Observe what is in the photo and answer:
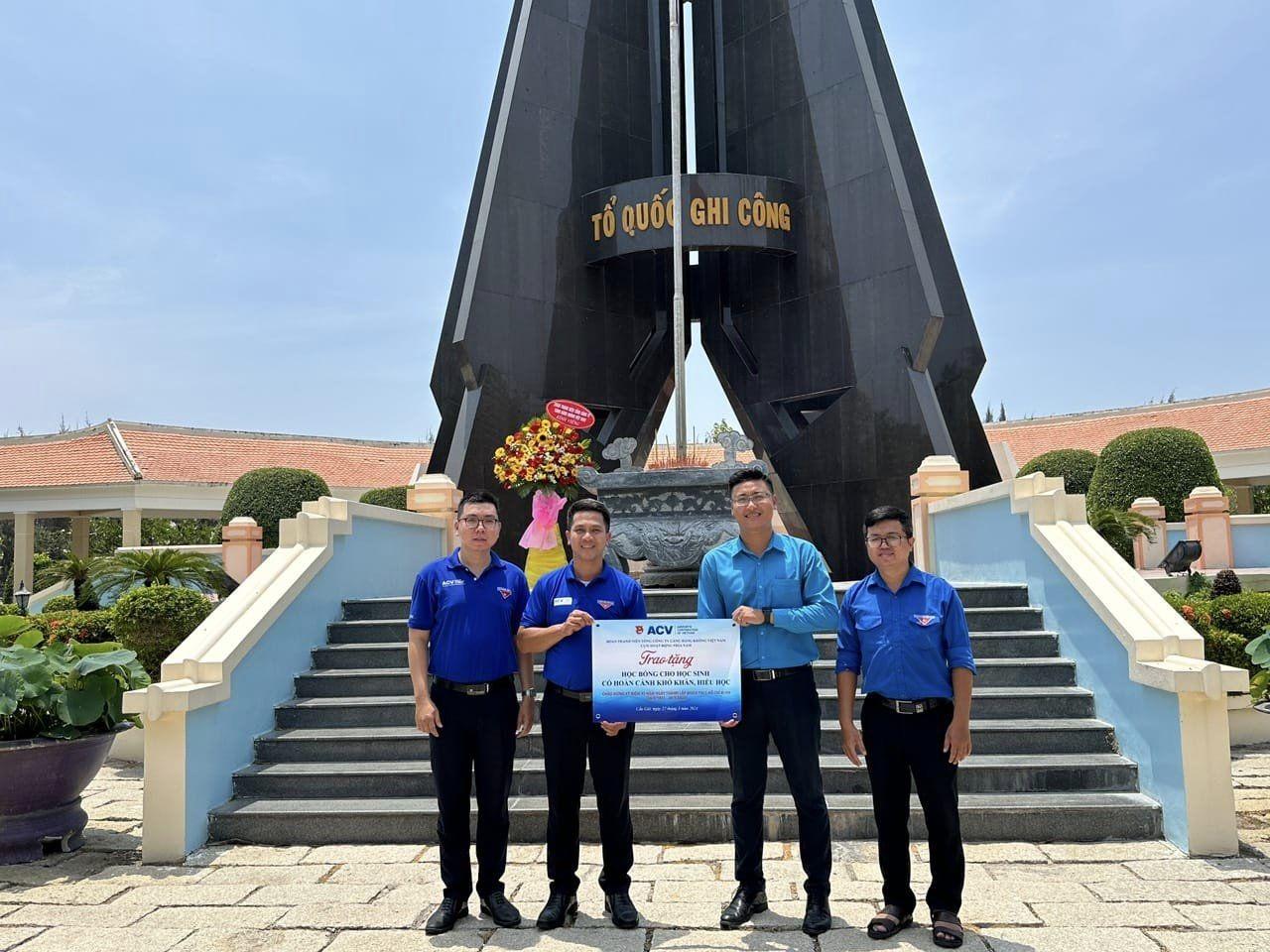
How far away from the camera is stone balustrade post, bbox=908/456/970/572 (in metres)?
9.64

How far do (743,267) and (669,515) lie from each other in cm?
635

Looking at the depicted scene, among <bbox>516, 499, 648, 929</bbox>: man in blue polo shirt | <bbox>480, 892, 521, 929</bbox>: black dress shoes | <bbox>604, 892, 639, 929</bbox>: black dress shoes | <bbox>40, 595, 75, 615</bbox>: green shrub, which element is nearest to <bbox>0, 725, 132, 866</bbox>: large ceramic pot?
<bbox>480, 892, 521, 929</bbox>: black dress shoes

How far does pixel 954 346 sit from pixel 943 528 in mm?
5169

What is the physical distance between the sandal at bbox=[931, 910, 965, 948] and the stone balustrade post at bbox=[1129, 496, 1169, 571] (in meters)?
13.4

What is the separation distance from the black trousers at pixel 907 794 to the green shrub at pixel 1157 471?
14.3 meters

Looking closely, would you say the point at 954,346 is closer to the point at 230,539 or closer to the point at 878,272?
the point at 878,272

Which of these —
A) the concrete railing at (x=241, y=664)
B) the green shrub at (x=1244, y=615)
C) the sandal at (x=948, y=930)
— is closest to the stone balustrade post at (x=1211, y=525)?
the green shrub at (x=1244, y=615)

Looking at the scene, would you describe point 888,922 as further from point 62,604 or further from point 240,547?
point 62,604

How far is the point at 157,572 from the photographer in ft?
35.0

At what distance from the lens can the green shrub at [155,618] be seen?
8.35 m

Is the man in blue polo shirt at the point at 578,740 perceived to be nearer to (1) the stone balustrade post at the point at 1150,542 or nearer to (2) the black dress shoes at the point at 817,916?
(2) the black dress shoes at the point at 817,916

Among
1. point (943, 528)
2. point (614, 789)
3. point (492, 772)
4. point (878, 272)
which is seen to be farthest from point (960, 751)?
point (878, 272)

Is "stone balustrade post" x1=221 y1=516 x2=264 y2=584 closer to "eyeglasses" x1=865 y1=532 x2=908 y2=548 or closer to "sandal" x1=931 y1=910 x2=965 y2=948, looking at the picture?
"eyeglasses" x1=865 y1=532 x2=908 y2=548

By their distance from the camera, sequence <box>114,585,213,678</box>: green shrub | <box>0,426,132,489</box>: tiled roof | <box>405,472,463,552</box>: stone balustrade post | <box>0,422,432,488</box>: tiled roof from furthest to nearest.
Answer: <box>0,422,432,488</box>: tiled roof < <box>0,426,132,489</box>: tiled roof < <box>405,472,463,552</box>: stone balustrade post < <box>114,585,213,678</box>: green shrub
